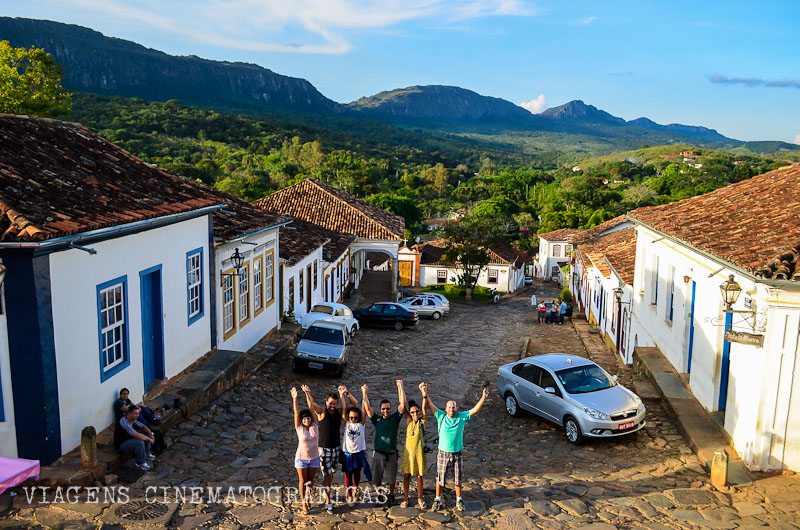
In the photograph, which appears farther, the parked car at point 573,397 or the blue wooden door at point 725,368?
the parked car at point 573,397

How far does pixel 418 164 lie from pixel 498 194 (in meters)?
38.8

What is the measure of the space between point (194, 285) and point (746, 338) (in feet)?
32.3

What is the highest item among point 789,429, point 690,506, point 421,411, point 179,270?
point 179,270

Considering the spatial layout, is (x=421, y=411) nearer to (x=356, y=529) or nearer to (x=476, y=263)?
(x=356, y=529)

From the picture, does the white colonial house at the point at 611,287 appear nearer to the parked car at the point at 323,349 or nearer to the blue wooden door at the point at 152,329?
the parked car at the point at 323,349

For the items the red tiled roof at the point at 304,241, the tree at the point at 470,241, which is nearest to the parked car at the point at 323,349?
the red tiled roof at the point at 304,241

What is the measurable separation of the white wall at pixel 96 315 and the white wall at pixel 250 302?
1695 millimetres

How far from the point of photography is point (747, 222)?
10820 millimetres

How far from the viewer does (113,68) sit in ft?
521

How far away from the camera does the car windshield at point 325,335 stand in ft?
52.5

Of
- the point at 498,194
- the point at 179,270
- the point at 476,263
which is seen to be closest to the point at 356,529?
the point at 179,270

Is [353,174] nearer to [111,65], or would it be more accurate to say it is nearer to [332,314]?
[332,314]

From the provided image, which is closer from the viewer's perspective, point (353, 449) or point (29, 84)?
point (353, 449)

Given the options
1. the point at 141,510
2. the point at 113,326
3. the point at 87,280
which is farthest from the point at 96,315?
the point at 141,510
